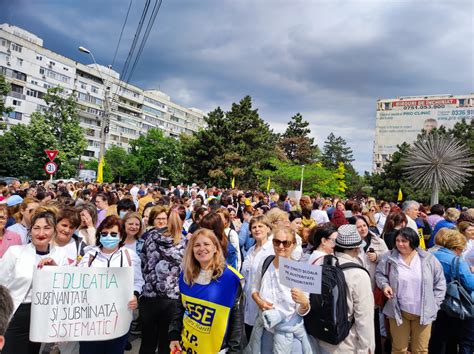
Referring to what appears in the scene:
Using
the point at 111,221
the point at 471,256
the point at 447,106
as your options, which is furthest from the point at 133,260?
the point at 447,106

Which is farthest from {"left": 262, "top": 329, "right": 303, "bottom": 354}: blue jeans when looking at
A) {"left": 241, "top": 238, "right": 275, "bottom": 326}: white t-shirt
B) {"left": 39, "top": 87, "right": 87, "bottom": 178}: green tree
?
{"left": 39, "top": 87, "right": 87, "bottom": 178}: green tree

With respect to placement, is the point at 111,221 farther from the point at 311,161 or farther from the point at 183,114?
the point at 183,114

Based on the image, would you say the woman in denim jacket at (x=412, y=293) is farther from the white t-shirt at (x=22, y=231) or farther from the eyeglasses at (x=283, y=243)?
the white t-shirt at (x=22, y=231)

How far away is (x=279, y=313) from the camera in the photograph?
294 cm

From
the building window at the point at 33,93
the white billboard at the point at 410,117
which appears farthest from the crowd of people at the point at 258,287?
the white billboard at the point at 410,117

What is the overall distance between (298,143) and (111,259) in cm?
7020

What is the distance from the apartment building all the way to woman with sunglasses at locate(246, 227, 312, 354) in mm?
37792

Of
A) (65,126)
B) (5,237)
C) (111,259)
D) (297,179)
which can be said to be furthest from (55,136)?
(111,259)

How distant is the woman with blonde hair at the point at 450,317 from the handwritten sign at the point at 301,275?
7.70 ft

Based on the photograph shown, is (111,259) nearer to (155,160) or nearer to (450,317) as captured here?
(450,317)

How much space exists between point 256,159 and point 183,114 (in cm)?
6184

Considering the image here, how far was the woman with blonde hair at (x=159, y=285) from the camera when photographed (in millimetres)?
3605

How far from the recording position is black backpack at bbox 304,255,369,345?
9.51ft

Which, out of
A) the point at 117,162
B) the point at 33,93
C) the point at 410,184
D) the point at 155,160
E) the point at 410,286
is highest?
the point at 33,93
